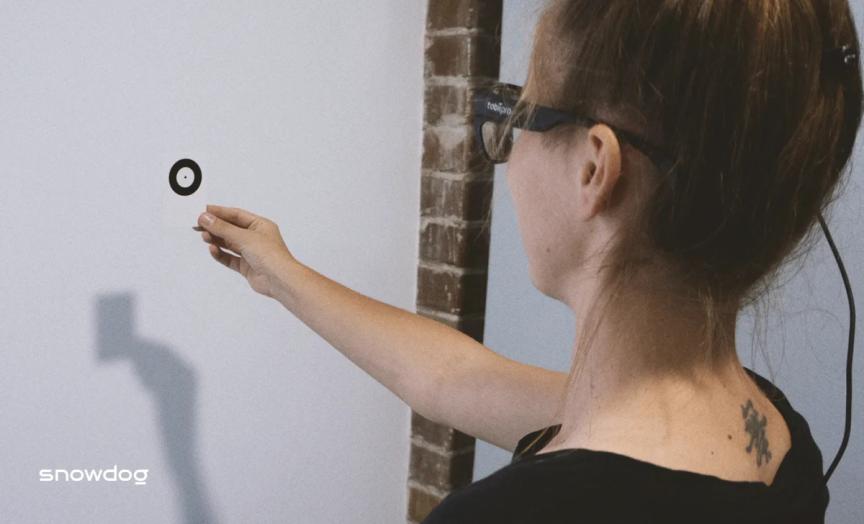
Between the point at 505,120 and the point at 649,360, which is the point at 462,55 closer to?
the point at 505,120

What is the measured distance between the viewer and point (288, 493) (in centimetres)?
157

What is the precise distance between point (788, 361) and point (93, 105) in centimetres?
110

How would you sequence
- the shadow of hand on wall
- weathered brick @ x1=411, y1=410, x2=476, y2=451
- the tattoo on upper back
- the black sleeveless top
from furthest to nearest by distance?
weathered brick @ x1=411, y1=410, x2=476, y2=451 → the shadow of hand on wall → the tattoo on upper back → the black sleeveless top

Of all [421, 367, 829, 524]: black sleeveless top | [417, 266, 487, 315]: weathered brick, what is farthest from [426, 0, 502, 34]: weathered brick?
[421, 367, 829, 524]: black sleeveless top

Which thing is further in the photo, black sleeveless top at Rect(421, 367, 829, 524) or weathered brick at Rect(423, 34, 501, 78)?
weathered brick at Rect(423, 34, 501, 78)

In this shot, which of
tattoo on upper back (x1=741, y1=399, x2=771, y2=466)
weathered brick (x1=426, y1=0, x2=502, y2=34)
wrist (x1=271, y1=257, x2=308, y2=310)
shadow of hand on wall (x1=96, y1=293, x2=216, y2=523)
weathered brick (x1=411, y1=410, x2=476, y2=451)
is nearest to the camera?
tattoo on upper back (x1=741, y1=399, x2=771, y2=466)

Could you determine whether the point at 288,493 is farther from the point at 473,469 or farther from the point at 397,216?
the point at 397,216

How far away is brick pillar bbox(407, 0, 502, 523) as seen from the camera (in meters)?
1.62

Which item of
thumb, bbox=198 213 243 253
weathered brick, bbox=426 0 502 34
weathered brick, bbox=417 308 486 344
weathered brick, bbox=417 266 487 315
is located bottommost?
weathered brick, bbox=417 308 486 344

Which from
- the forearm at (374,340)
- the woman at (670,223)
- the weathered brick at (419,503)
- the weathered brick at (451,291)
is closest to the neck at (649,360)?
the woman at (670,223)

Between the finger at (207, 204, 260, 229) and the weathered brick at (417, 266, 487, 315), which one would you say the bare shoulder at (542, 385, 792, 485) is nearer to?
the finger at (207, 204, 260, 229)

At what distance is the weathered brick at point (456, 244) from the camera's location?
168 cm

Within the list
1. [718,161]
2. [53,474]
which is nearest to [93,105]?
[53,474]

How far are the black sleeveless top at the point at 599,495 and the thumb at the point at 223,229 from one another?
59 cm
